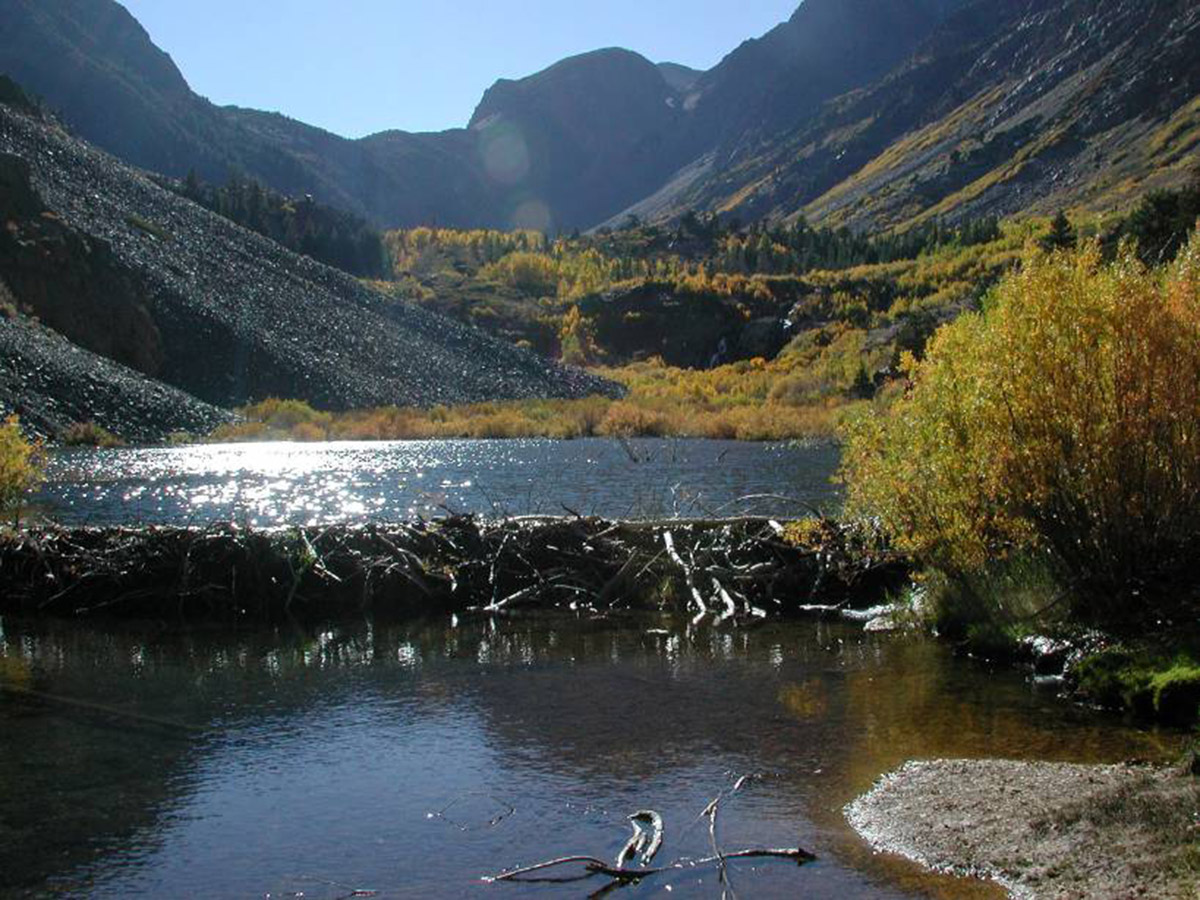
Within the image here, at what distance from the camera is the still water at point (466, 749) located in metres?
9.54

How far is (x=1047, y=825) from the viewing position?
9555 millimetres

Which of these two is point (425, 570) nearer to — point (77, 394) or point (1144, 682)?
point (1144, 682)

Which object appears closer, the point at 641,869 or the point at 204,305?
the point at 641,869

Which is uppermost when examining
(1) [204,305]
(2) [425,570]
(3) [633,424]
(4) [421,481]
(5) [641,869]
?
(1) [204,305]

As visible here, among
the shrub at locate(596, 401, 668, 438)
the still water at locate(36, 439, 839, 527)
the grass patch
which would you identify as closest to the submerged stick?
the grass patch

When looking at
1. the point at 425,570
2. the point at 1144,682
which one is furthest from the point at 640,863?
the point at 425,570

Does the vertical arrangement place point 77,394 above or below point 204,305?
below

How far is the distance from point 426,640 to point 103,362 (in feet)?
246

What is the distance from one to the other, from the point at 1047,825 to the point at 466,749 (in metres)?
5.91

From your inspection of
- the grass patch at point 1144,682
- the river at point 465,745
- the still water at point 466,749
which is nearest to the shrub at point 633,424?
the river at point 465,745

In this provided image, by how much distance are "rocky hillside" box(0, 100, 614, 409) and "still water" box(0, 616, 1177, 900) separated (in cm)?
8789

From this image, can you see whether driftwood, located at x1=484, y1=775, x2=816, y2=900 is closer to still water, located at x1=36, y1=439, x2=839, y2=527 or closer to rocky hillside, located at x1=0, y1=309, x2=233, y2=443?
still water, located at x1=36, y1=439, x2=839, y2=527

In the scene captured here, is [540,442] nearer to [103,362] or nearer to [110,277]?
[103,362]

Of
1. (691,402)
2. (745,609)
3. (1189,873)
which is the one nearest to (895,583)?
(745,609)
